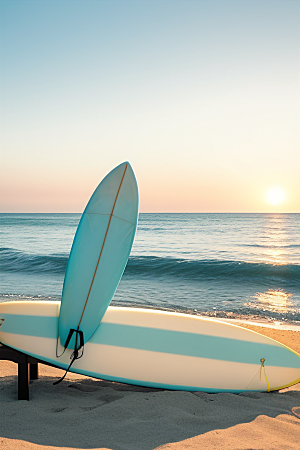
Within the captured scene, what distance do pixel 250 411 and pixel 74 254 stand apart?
186cm

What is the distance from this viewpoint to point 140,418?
8.29ft

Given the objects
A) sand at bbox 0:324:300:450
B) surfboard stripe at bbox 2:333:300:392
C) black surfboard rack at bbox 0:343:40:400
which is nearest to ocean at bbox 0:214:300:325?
surfboard stripe at bbox 2:333:300:392

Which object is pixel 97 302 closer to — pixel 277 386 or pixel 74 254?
pixel 74 254

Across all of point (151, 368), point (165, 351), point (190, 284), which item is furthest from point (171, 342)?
point (190, 284)

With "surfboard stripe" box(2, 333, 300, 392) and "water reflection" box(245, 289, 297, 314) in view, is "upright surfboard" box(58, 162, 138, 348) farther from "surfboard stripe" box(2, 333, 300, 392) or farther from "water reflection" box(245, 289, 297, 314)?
"water reflection" box(245, 289, 297, 314)

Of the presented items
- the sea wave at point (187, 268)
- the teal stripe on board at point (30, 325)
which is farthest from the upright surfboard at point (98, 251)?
the sea wave at point (187, 268)

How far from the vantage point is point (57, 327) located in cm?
325

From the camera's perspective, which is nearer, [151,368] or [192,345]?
[151,368]

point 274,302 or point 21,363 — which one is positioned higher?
point 21,363

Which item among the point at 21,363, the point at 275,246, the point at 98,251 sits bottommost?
the point at 275,246

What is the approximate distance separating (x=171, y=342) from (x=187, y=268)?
920 cm

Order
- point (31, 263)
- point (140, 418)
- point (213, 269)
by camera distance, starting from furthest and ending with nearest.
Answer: point (31, 263) → point (213, 269) → point (140, 418)

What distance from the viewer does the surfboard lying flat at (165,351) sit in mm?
3084

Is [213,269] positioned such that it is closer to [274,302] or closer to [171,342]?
[274,302]
